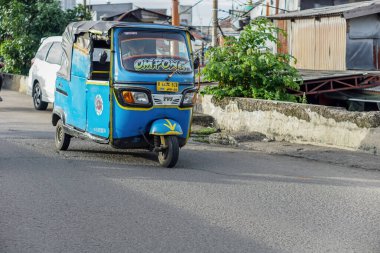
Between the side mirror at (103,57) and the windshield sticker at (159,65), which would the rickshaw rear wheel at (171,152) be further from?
the side mirror at (103,57)

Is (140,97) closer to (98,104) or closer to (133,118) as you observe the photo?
(133,118)

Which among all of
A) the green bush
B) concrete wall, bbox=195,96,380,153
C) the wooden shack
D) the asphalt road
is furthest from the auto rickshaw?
the wooden shack

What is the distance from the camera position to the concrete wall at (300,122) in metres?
12.5

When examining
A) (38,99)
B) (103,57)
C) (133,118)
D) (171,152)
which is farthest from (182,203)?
(38,99)

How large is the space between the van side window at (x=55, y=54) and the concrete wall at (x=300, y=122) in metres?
A: 4.67

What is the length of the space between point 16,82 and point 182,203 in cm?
2040

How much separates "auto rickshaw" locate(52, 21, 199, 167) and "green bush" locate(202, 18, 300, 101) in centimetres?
512

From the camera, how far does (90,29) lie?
1132cm

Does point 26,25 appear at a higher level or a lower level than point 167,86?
higher

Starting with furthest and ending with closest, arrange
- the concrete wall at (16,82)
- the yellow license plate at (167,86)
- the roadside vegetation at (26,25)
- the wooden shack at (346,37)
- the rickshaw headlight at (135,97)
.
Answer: the wooden shack at (346,37) < the roadside vegetation at (26,25) < the concrete wall at (16,82) < the yellow license plate at (167,86) < the rickshaw headlight at (135,97)

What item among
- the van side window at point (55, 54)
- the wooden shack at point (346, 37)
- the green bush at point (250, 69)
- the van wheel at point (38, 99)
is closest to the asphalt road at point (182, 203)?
the green bush at point (250, 69)

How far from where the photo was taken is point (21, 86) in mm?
26562

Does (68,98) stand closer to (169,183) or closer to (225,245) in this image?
(169,183)

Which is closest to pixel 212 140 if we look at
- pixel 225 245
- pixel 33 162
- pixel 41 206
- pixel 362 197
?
pixel 33 162
